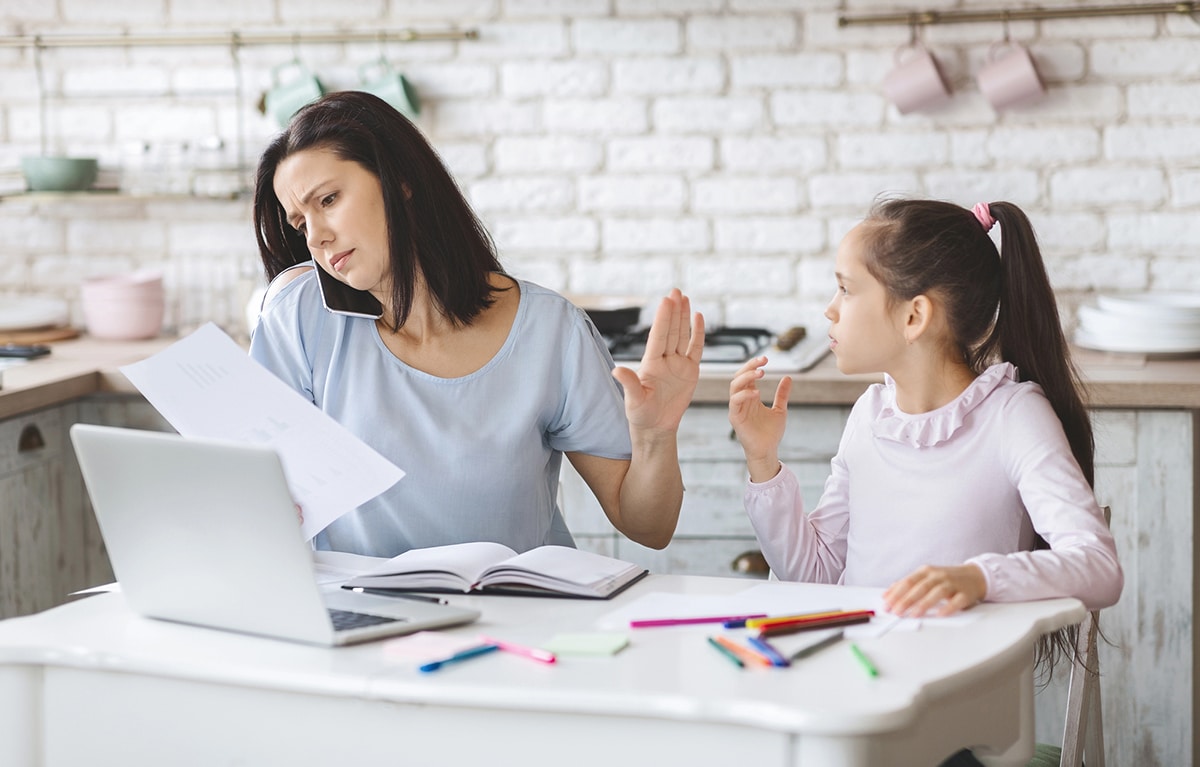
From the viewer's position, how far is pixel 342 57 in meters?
3.07

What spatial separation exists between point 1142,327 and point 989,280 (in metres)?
1.01

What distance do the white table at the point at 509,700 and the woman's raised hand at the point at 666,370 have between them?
1.23 ft

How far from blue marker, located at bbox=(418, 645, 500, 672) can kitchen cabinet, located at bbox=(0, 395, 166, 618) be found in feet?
5.63

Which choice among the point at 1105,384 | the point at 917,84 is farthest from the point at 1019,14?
the point at 1105,384

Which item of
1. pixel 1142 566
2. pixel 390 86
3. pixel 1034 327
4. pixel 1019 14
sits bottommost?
pixel 1142 566

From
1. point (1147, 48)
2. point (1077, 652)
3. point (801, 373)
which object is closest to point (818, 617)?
point (1077, 652)

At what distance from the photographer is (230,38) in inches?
122

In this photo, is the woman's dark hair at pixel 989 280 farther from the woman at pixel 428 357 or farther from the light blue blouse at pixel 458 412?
the light blue blouse at pixel 458 412

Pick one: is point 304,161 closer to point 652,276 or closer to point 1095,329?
point 652,276

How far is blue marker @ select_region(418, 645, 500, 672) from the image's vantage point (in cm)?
110

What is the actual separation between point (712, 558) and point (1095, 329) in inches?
34.7

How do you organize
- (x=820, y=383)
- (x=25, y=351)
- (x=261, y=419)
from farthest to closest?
1. (x=25, y=351)
2. (x=820, y=383)
3. (x=261, y=419)

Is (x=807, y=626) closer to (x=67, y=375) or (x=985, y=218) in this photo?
(x=985, y=218)

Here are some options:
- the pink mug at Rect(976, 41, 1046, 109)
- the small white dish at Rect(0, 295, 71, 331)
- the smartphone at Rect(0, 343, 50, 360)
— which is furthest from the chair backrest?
the small white dish at Rect(0, 295, 71, 331)
